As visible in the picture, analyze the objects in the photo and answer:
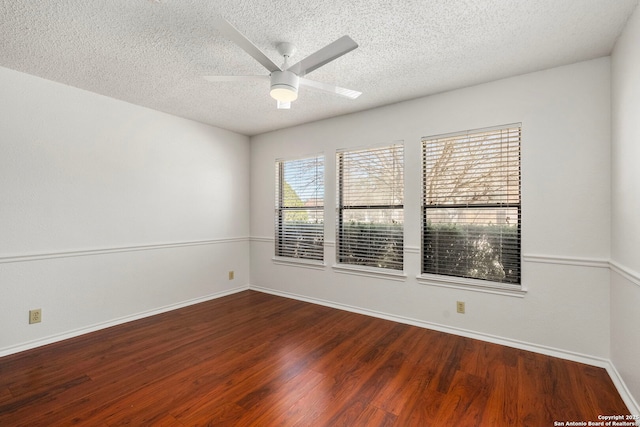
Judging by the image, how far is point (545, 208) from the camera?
2.57 m

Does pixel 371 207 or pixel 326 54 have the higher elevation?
pixel 326 54

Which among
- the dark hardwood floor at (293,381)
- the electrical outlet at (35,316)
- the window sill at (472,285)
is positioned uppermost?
the window sill at (472,285)

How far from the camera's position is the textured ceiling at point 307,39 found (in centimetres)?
182

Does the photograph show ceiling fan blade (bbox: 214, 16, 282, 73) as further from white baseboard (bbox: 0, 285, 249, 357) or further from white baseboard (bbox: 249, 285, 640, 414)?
white baseboard (bbox: 0, 285, 249, 357)

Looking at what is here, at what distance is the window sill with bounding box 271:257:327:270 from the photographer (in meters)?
4.00

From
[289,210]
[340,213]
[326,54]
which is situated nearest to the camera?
[326,54]

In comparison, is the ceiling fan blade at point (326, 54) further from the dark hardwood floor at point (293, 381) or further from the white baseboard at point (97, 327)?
the white baseboard at point (97, 327)

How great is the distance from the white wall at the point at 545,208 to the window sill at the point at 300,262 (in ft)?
3.26

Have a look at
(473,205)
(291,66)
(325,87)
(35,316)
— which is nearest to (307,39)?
(291,66)

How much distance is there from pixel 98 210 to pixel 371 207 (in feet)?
9.93

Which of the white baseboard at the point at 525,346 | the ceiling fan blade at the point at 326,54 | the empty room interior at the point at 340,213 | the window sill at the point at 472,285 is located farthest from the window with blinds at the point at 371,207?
the ceiling fan blade at the point at 326,54

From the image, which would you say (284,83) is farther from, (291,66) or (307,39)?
(307,39)

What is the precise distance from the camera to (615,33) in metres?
2.05

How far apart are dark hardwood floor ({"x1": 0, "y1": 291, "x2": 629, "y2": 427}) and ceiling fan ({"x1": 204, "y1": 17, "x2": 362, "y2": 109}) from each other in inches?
81.7
